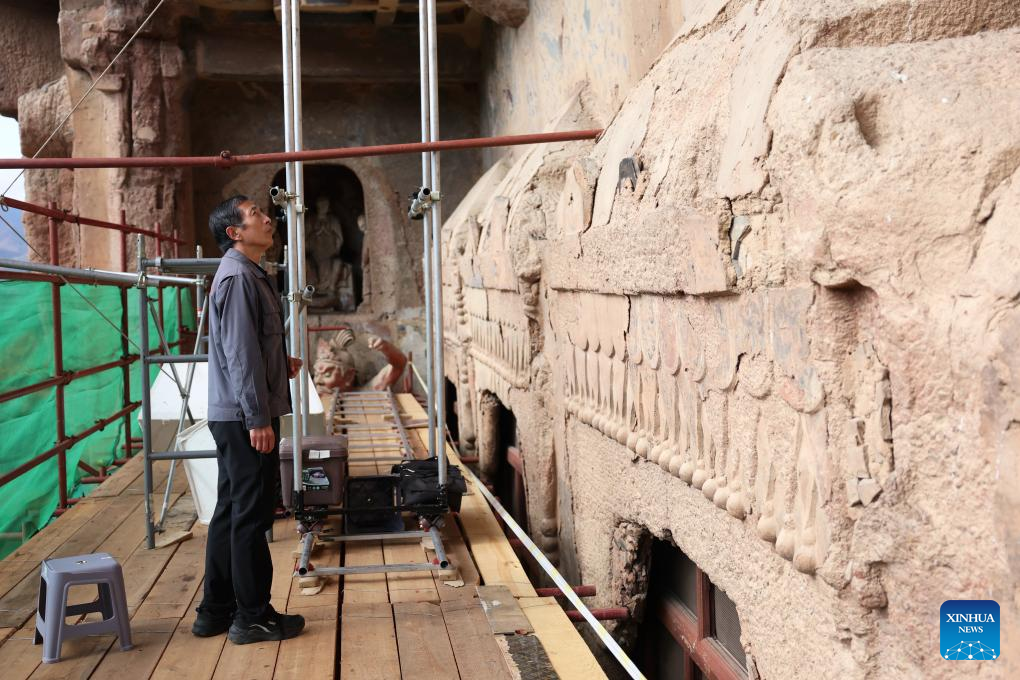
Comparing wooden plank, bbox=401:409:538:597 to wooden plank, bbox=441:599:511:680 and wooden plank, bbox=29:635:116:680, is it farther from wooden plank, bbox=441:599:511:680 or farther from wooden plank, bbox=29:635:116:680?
wooden plank, bbox=29:635:116:680

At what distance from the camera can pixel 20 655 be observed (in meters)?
2.78

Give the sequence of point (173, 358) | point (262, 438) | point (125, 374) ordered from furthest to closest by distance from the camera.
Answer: point (125, 374), point (173, 358), point (262, 438)

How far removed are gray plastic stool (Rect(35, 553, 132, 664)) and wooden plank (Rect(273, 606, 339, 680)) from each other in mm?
511

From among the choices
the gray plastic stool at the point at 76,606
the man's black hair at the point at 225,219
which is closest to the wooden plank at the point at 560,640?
the gray plastic stool at the point at 76,606

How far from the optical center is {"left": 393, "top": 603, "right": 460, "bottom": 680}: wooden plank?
104 inches

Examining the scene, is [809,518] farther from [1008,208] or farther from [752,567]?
[1008,208]

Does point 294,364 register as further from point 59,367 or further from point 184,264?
point 59,367

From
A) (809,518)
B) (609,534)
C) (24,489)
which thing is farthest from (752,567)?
(24,489)

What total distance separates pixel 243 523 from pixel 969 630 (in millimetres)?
2104

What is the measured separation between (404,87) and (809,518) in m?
10.3

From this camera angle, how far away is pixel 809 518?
1857mm

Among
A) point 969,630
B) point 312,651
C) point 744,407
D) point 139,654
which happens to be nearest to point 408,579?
point 312,651

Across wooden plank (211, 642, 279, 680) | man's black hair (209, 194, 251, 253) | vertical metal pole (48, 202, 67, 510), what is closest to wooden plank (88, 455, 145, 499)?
vertical metal pole (48, 202, 67, 510)

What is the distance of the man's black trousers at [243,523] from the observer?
282 cm
